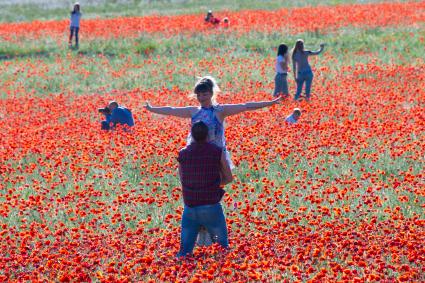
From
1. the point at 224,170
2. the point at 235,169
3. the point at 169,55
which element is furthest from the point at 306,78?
the point at 169,55

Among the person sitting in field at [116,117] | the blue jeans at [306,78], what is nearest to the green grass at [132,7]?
the blue jeans at [306,78]

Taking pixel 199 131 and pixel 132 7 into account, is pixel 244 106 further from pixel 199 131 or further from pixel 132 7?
pixel 132 7

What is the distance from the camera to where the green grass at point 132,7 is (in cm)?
4019

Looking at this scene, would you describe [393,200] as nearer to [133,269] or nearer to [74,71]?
[133,269]

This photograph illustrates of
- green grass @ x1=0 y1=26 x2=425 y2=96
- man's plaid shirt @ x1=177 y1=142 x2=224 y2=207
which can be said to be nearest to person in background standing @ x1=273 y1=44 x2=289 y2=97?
green grass @ x1=0 y1=26 x2=425 y2=96

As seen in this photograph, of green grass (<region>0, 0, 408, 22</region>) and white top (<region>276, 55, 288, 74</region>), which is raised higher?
white top (<region>276, 55, 288, 74</region>)

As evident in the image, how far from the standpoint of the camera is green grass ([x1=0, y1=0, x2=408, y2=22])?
4019 cm

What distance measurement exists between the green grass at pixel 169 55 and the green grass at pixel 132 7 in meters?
11.5

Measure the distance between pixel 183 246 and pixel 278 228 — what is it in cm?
137

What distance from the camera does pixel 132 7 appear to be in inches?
1849

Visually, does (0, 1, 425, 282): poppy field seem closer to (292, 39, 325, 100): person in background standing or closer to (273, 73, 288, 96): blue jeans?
(292, 39, 325, 100): person in background standing

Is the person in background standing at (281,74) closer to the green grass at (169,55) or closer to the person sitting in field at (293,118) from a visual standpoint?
the green grass at (169,55)

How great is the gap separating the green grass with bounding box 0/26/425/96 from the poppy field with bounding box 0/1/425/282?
9cm

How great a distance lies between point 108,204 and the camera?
9.28 m
